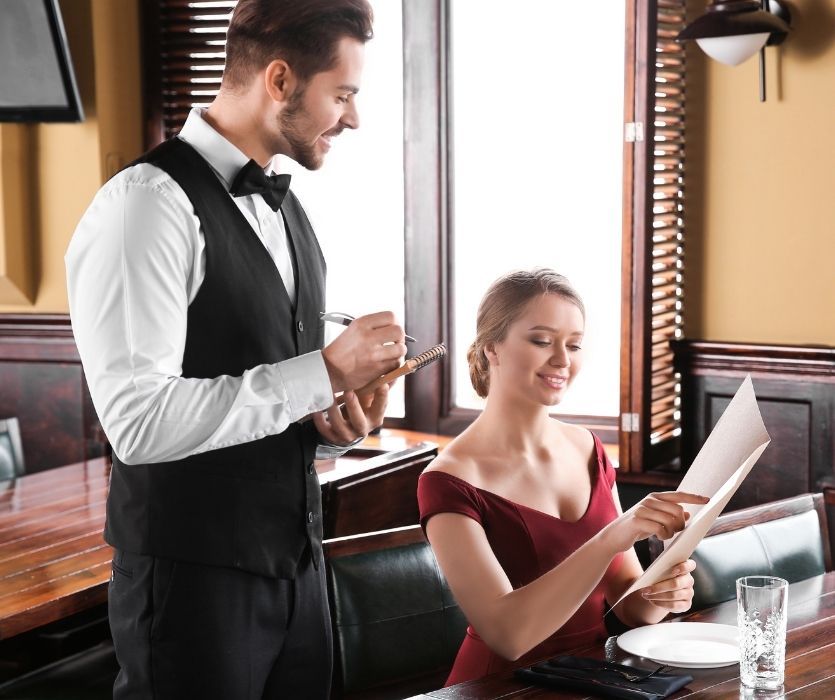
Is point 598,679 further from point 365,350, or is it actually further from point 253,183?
point 253,183

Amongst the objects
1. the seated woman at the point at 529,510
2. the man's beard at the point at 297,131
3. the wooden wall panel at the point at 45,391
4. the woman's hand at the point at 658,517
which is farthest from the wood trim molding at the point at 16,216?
the woman's hand at the point at 658,517

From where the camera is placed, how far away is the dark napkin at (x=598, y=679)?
4.77ft

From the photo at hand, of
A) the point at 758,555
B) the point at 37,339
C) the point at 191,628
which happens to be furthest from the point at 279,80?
the point at 37,339

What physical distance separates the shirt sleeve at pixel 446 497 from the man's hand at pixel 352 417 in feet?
0.91

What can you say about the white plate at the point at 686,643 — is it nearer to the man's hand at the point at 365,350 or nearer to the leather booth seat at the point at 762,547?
the leather booth seat at the point at 762,547

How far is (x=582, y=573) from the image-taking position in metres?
1.70

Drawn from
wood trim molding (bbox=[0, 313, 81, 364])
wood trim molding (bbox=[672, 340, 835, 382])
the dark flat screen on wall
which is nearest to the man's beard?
wood trim molding (bbox=[672, 340, 835, 382])

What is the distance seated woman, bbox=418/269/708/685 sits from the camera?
5.70 ft

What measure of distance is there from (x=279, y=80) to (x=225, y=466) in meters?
0.53

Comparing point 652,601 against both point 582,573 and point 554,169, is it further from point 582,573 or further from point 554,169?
point 554,169

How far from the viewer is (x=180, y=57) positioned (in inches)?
172

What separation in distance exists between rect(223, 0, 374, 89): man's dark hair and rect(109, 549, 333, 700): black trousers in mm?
680

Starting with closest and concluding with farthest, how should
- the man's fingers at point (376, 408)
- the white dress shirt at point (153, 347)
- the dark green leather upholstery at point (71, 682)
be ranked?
1. the white dress shirt at point (153, 347)
2. the man's fingers at point (376, 408)
3. the dark green leather upholstery at point (71, 682)

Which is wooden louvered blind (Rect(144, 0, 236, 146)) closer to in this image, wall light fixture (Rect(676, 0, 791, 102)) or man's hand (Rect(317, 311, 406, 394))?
wall light fixture (Rect(676, 0, 791, 102))
